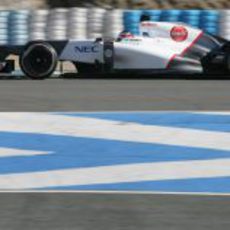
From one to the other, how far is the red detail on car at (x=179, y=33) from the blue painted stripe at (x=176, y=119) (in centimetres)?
583

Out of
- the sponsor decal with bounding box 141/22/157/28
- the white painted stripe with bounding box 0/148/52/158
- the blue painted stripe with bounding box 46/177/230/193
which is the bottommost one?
the blue painted stripe with bounding box 46/177/230/193

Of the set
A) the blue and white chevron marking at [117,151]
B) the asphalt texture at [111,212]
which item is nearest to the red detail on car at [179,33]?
the blue and white chevron marking at [117,151]

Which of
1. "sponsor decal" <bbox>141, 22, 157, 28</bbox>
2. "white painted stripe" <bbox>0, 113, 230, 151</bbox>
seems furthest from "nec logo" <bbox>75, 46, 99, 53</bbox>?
"white painted stripe" <bbox>0, 113, 230, 151</bbox>

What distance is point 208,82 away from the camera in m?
12.9

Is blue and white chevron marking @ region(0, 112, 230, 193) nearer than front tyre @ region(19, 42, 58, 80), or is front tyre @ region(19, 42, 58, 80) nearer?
blue and white chevron marking @ region(0, 112, 230, 193)

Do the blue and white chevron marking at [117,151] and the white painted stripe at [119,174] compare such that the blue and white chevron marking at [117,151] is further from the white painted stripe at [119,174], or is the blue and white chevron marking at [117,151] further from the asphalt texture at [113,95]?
the asphalt texture at [113,95]

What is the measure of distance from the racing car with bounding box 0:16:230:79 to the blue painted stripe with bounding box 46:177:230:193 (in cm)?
755

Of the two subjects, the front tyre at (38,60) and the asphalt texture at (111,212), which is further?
the front tyre at (38,60)

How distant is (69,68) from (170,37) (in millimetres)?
3369

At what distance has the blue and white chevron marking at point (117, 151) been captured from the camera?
6.21 m

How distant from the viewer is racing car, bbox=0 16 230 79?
45.0 ft

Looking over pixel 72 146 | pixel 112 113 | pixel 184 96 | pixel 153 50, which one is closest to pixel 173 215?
pixel 72 146

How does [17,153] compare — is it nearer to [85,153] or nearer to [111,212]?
[85,153]

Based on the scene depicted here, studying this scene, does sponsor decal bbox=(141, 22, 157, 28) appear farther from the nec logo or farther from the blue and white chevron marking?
the blue and white chevron marking
